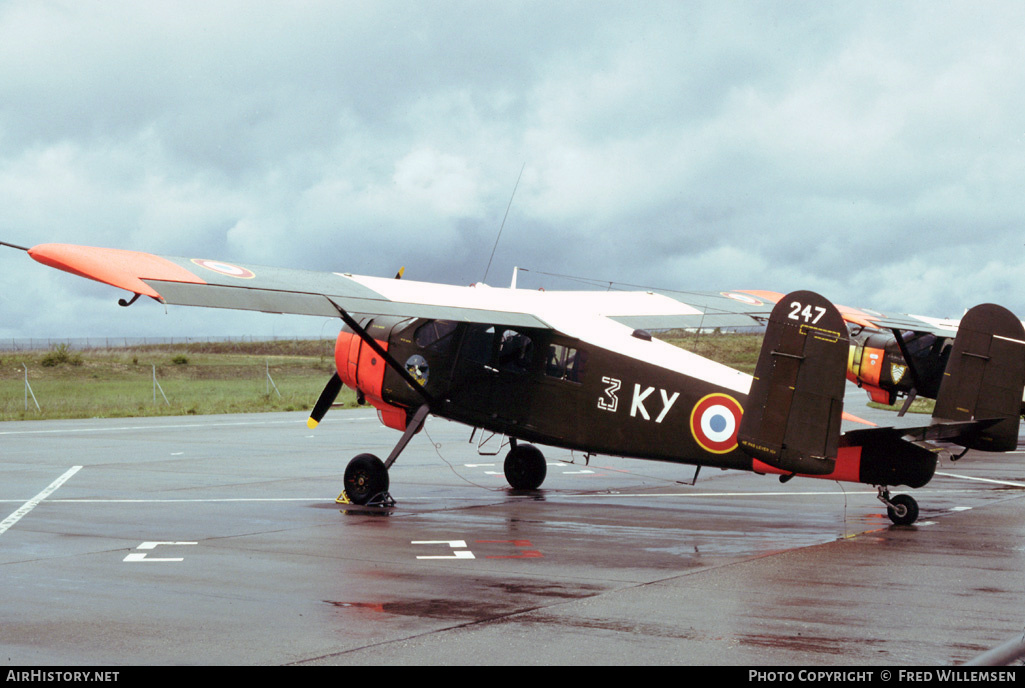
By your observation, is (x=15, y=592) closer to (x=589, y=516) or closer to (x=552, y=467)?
(x=589, y=516)

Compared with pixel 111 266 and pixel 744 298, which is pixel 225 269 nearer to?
Result: pixel 111 266

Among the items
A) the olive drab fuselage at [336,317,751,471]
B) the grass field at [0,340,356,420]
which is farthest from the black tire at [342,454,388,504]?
the grass field at [0,340,356,420]

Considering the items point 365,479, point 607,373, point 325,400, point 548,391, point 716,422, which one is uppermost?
point 607,373

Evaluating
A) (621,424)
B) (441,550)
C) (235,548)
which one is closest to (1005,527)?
(621,424)

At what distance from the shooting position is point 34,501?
1416 centimetres

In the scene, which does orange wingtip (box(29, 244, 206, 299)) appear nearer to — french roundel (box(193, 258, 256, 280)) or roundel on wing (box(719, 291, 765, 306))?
french roundel (box(193, 258, 256, 280))

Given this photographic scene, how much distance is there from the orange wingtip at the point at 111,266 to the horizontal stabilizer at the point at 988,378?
28.7 ft

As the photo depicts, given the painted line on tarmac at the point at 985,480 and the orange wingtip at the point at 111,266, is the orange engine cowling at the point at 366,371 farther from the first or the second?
the painted line on tarmac at the point at 985,480

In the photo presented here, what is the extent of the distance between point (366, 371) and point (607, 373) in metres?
3.97

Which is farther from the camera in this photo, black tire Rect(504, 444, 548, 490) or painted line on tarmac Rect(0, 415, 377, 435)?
painted line on tarmac Rect(0, 415, 377, 435)

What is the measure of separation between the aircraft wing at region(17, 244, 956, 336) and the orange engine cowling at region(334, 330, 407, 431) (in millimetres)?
1475

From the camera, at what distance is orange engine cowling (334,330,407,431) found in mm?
14375

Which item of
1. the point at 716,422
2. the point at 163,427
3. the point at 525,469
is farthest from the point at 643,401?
the point at 163,427

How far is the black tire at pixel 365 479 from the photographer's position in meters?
13.6
